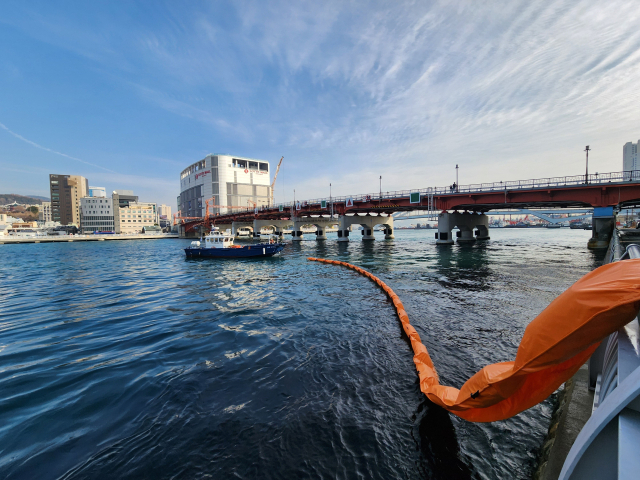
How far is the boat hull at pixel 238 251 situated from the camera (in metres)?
44.8

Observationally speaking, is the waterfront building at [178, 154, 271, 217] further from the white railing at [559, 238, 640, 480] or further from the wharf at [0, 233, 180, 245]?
the white railing at [559, 238, 640, 480]

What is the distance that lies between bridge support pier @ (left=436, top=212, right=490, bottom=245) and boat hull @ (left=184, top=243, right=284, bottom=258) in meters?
33.1

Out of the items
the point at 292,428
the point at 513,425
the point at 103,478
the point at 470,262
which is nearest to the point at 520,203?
the point at 470,262

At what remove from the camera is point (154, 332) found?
42.7ft

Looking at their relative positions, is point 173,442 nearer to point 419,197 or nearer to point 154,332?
point 154,332

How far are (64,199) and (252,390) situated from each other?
9742 inches

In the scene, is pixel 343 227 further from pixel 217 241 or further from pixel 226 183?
pixel 226 183

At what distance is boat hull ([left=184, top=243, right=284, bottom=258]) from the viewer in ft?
147

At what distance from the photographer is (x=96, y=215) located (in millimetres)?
158125

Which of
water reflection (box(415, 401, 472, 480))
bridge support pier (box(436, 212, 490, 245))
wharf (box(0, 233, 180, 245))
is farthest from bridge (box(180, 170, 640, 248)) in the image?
wharf (box(0, 233, 180, 245))

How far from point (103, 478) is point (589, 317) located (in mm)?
8342

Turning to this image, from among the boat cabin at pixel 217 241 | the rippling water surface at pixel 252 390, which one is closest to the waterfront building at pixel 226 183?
the boat cabin at pixel 217 241

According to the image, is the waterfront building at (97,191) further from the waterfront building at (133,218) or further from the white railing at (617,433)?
the white railing at (617,433)

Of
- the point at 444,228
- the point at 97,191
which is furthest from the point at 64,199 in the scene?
the point at 444,228
